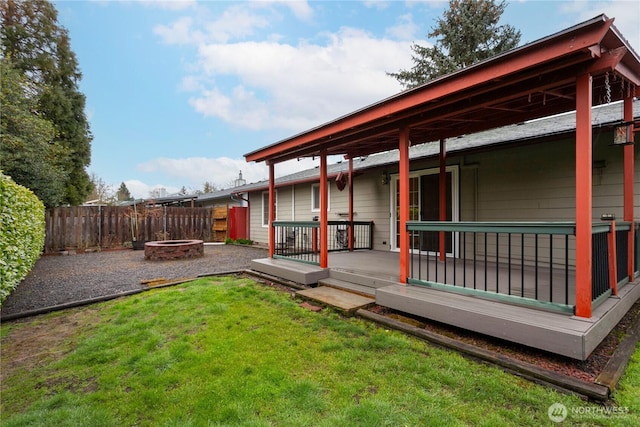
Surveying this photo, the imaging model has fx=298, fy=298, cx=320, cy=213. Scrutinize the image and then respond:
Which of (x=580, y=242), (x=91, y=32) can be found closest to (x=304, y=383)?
(x=580, y=242)

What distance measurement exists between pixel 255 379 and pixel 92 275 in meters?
6.12

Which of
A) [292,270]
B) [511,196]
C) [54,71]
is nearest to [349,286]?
[292,270]

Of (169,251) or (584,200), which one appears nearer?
(584,200)

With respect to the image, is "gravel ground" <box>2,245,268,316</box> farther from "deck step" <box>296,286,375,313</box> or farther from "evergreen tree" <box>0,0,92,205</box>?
"evergreen tree" <box>0,0,92,205</box>

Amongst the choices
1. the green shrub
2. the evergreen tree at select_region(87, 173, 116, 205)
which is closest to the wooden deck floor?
the green shrub

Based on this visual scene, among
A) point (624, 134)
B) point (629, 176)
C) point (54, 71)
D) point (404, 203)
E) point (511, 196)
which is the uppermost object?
point (54, 71)

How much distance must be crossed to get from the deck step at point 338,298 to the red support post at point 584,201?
7.24ft

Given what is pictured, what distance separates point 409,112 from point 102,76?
17854 mm

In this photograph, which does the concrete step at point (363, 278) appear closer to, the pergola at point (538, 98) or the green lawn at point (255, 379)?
the pergola at point (538, 98)

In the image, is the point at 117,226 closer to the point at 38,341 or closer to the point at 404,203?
the point at 38,341

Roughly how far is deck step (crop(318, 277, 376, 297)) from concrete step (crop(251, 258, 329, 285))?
0.46 ft

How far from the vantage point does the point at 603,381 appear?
7.04 ft

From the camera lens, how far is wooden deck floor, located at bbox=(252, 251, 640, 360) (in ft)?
7.67

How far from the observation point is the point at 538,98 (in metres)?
3.56
